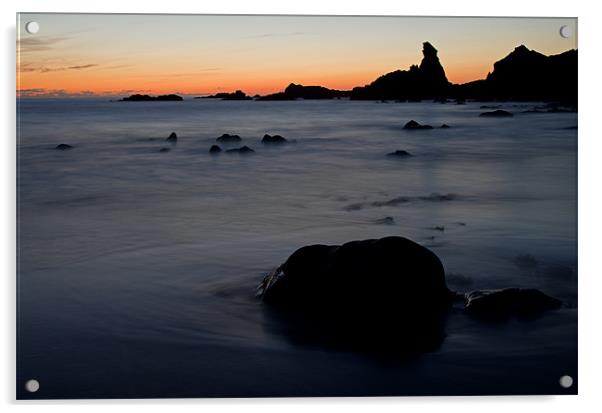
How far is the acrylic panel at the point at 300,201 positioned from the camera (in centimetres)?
408

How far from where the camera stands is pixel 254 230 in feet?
14.3

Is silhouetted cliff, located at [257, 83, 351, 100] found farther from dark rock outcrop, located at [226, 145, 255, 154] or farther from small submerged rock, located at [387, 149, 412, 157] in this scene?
small submerged rock, located at [387, 149, 412, 157]

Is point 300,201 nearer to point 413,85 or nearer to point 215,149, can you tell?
point 215,149

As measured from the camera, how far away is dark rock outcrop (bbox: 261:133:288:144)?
4.38 m

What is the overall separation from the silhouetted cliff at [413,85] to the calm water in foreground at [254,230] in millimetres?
64

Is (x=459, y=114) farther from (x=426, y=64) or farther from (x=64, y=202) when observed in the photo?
(x=64, y=202)

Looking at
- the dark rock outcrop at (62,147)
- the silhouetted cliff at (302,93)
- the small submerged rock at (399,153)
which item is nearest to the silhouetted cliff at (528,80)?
the small submerged rock at (399,153)

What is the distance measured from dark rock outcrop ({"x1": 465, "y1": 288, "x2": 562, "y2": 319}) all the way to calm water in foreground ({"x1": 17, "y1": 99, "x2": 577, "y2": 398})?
1.9 inches

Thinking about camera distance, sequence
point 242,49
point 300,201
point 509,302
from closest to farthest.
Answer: point 509,302, point 242,49, point 300,201

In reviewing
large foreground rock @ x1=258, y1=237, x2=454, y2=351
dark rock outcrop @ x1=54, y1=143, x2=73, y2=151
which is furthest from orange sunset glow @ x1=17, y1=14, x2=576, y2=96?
large foreground rock @ x1=258, y1=237, x2=454, y2=351

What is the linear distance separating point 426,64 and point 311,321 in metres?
1.31

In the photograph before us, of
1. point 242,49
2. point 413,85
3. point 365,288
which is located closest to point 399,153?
point 413,85
